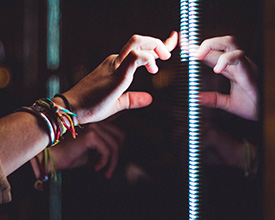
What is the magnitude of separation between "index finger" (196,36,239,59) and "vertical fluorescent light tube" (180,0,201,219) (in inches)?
0.6

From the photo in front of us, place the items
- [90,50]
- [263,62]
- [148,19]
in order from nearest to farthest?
[263,62] → [148,19] → [90,50]

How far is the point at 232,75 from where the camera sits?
610mm

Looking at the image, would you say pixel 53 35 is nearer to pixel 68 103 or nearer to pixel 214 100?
pixel 68 103

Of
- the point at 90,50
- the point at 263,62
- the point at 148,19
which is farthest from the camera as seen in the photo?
the point at 90,50

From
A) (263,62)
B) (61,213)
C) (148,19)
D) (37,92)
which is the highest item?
(148,19)

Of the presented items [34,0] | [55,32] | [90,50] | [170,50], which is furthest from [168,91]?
[34,0]

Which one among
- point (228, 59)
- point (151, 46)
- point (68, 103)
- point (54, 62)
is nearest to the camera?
point (228, 59)

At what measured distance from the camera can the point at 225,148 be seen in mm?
617

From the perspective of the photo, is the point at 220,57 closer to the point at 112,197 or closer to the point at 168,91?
the point at 168,91

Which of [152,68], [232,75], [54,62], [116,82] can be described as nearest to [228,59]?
[232,75]

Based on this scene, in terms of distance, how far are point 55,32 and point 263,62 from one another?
65 centimetres

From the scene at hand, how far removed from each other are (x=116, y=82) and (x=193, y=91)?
0.23m

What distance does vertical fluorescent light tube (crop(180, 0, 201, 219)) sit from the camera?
0.62m

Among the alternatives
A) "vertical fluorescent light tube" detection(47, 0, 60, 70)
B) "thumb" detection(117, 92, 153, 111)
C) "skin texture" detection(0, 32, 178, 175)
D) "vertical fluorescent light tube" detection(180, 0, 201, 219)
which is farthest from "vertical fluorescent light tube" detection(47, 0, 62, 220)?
"vertical fluorescent light tube" detection(180, 0, 201, 219)
